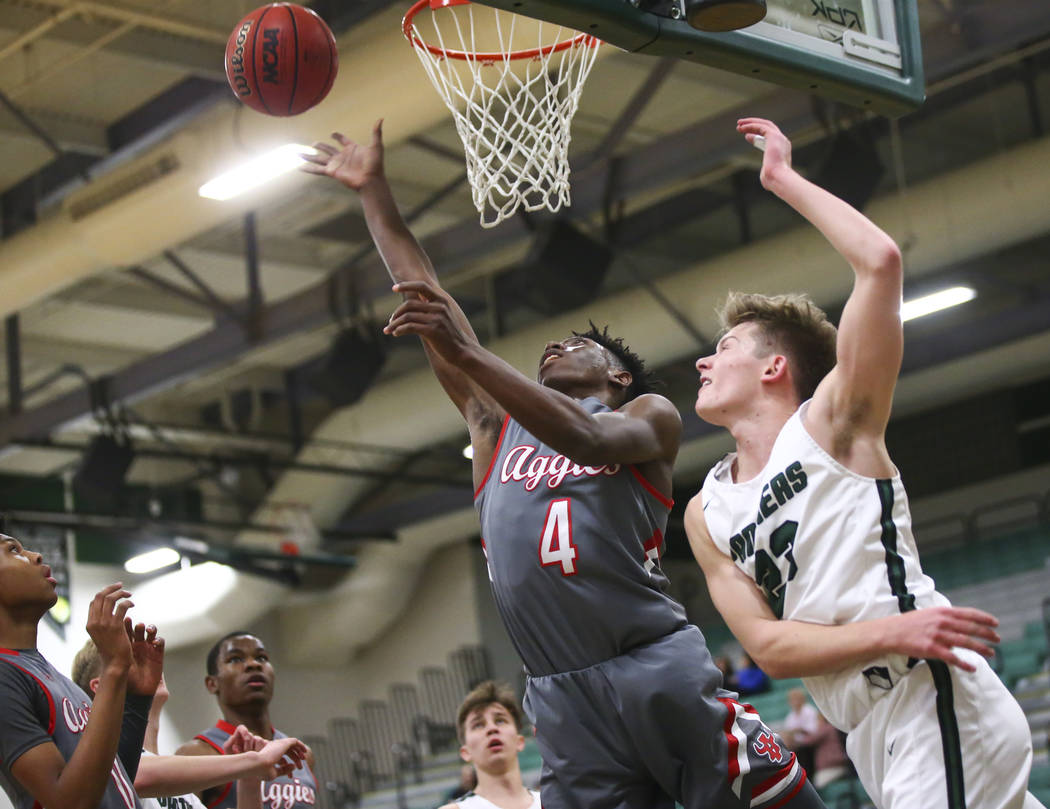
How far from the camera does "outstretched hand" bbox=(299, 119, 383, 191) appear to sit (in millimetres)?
4555

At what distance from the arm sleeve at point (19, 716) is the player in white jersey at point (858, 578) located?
176cm

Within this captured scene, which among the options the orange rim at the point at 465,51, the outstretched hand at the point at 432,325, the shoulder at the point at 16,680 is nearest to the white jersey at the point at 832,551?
the outstretched hand at the point at 432,325

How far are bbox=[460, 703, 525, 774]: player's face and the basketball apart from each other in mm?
2642

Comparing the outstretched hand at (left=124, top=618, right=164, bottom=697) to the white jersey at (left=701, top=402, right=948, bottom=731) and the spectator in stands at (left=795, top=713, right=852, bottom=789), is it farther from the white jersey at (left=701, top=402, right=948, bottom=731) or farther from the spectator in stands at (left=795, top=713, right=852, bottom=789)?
the spectator in stands at (left=795, top=713, right=852, bottom=789)

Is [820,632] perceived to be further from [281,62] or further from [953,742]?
[281,62]

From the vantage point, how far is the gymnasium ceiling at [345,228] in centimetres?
1032

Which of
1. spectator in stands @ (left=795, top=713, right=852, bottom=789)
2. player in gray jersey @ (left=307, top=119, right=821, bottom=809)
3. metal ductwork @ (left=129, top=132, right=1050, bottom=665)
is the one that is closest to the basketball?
player in gray jersey @ (left=307, top=119, right=821, bottom=809)

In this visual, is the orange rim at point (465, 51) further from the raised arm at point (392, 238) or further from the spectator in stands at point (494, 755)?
the spectator in stands at point (494, 755)

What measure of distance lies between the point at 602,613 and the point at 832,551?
0.72 meters

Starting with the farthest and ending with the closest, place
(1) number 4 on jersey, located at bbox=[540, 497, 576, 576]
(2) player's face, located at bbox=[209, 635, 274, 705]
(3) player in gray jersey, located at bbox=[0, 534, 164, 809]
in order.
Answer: (2) player's face, located at bbox=[209, 635, 274, 705]
(1) number 4 on jersey, located at bbox=[540, 497, 576, 576]
(3) player in gray jersey, located at bbox=[0, 534, 164, 809]

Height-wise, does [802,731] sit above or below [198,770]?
below

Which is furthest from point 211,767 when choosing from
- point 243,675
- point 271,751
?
point 243,675

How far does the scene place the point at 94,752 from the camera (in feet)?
12.0

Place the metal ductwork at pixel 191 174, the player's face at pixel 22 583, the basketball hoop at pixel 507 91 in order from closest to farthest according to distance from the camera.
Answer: the player's face at pixel 22 583 → the basketball hoop at pixel 507 91 → the metal ductwork at pixel 191 174
